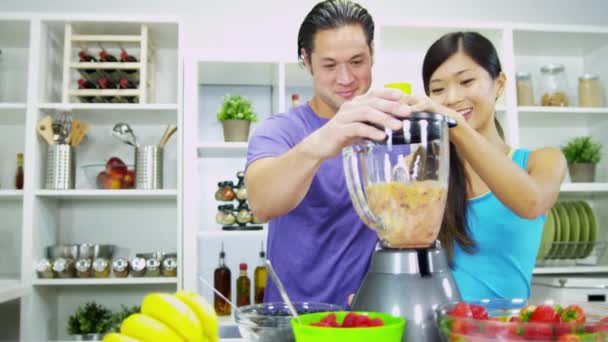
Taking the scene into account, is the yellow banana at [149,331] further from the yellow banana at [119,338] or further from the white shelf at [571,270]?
the white shelf at [571,270]

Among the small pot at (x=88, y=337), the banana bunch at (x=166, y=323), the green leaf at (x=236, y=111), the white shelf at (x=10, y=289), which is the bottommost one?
the small pot at (x=88, y=337)

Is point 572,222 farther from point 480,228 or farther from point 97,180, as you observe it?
point 97,180

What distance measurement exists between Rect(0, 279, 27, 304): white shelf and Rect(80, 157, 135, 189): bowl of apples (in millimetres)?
557

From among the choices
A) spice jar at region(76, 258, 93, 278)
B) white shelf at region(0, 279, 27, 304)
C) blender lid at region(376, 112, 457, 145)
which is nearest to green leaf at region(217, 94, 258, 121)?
spice jar at region(76, 258, 93, 278)

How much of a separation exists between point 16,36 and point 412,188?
262 cm

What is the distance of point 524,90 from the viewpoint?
273cm

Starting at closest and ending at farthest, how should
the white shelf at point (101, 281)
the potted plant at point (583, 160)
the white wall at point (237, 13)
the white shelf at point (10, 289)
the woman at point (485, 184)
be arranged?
the woman at point (485, 184)
the white shelf at point (10, 289)
the white shelf at point (101, 281)
the potted plant at point (583, 160)
the white wall at point (237, 13)

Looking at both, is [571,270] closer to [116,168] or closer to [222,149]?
[222,149]

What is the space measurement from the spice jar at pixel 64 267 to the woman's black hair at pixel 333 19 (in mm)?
1712

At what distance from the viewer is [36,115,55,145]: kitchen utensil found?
2441 mm

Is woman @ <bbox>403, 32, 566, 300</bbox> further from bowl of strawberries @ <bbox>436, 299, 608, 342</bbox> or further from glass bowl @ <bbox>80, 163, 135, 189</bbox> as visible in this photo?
glass bowl @ <bbox>80, 163, 135, 189</bbox>

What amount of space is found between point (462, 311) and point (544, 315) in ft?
0.28

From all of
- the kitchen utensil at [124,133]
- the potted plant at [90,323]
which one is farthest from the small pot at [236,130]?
the potted plant at [90,323]

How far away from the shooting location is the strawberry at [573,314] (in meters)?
0.56
